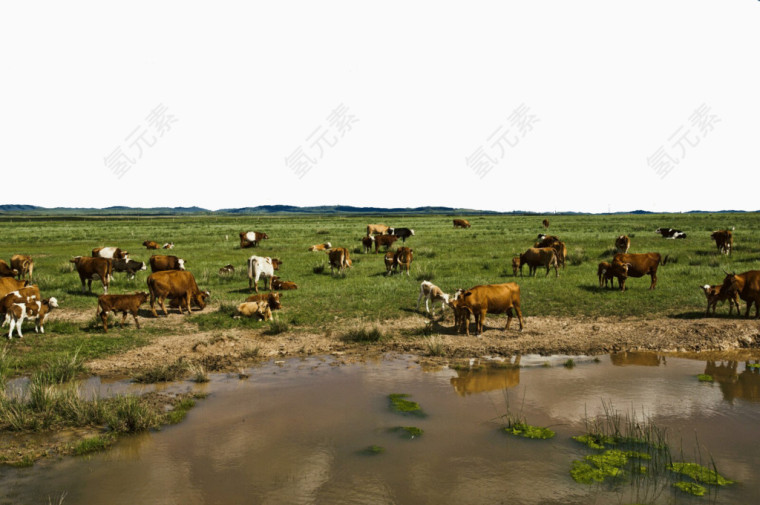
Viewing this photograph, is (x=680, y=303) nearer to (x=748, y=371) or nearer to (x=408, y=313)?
(x=748, y=371)

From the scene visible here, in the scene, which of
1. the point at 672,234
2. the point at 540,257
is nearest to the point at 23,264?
the point at 540,257

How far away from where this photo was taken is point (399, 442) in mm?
7816

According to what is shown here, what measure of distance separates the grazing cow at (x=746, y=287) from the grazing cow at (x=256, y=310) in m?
14.1

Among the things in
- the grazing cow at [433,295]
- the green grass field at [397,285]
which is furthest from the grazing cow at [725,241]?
the grazing cow at [433,295]

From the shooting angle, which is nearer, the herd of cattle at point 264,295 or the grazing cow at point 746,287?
the herd of cattle at point 264,295

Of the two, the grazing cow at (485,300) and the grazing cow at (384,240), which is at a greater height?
the grazing cow at (384,240)

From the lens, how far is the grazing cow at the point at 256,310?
15.6m

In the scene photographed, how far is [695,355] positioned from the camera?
12.5m

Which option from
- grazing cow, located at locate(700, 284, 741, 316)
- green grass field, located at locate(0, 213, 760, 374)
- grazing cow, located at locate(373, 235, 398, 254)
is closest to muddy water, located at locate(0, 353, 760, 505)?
grazing cow, located at locate(700, 284, 741, 316)

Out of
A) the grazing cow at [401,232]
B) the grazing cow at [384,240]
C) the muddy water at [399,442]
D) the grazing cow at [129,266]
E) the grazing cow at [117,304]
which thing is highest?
the grazing cow at [401,232]

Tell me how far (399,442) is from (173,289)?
11.2 metres

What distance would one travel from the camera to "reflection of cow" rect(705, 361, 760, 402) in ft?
31.8

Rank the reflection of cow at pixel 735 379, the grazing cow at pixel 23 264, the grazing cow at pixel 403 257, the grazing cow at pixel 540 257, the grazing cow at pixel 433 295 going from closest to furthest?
the reflection of cow at pixel 735 379 → the grazing cow at pixel 433 295 → the grazing cow at pixel 540 257 → the grazing cow at pixel 23 264 → the grazing cow at pixel 403 257

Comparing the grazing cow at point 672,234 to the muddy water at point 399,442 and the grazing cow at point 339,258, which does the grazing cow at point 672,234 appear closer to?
the grazing cow at point 339,258
